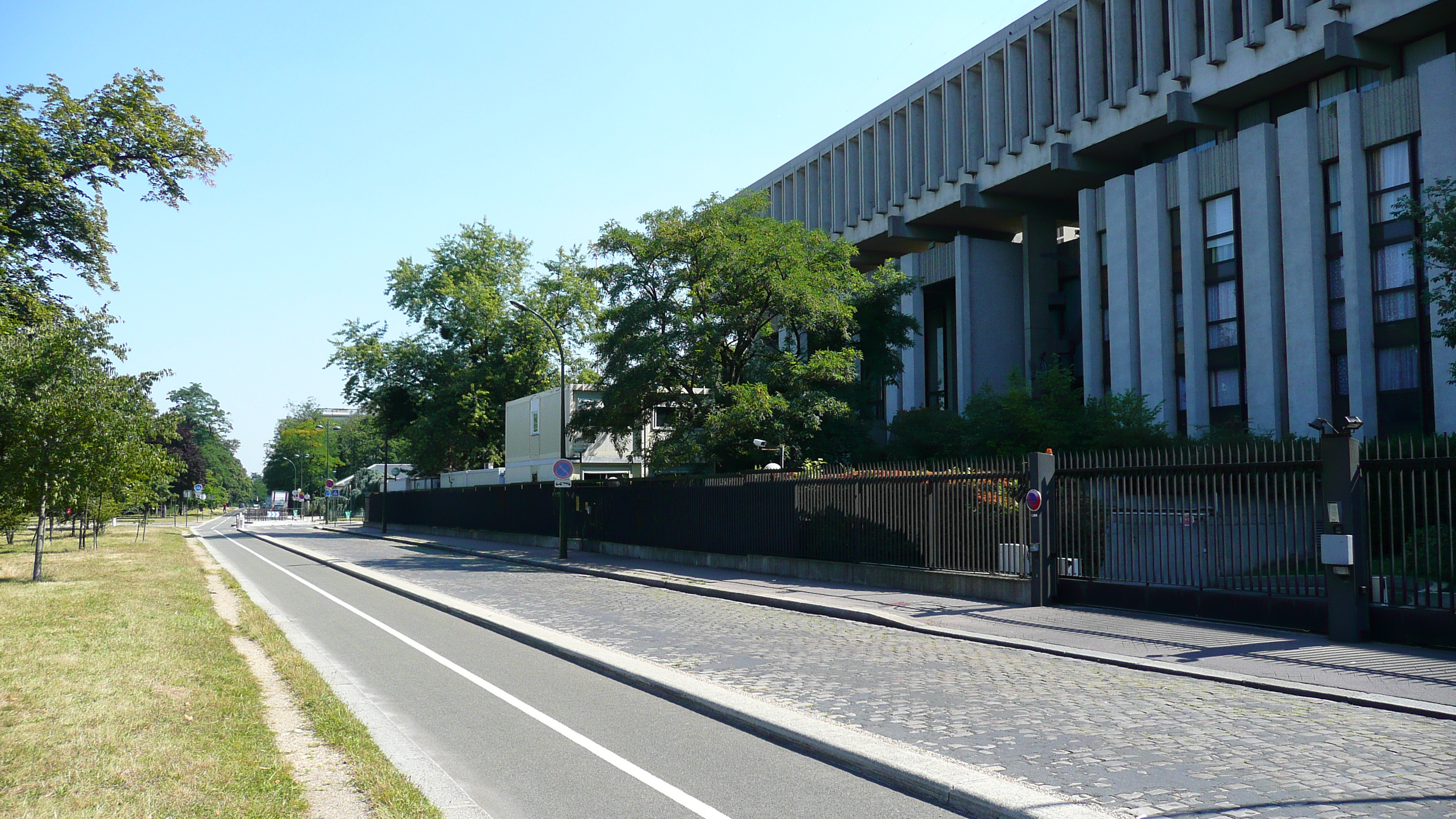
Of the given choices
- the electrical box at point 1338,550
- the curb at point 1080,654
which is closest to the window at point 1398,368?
the electrical box at point 1338,550

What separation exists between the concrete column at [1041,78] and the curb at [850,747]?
3741 centimetres

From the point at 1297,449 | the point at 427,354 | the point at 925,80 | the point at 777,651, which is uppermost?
the point at 925,80

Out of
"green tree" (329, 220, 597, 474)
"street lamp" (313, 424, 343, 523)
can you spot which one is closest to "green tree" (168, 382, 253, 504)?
"street lamp" (313, 424, 343, 523)

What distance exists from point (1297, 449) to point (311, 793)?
1167 centimetres

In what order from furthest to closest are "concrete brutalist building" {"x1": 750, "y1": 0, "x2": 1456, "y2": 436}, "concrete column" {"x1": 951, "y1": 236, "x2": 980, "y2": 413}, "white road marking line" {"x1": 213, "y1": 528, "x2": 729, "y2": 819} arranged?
"concrete column" {"x1": 951, "y1": 236, "x2": 980, "y2": 413}, "concrete brutalist building" {"x1": 750, "y1": 0, "x2": 1456, "y2": 436}, "white road marking line" {"x1": 213, "y1": 528, "x2": 729, "y2": 819}

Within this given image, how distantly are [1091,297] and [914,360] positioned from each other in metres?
11.4

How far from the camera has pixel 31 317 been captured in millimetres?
26094

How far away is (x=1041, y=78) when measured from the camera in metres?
43.0

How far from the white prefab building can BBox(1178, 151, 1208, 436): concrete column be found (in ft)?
80.6

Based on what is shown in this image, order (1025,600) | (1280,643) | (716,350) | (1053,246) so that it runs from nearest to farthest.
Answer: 1. (1280,643)
2. (1025,600)
3. (716,350)
4. (1053,246)

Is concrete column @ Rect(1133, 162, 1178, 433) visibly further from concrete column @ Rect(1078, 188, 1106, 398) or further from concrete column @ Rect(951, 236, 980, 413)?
concrete column @ Rect(951, 236, 980, 413)

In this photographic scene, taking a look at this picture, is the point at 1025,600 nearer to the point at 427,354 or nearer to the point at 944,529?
the point at 944,529

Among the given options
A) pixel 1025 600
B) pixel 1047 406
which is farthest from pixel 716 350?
pixel 1025 600

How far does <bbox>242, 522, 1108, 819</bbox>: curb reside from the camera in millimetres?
5555
